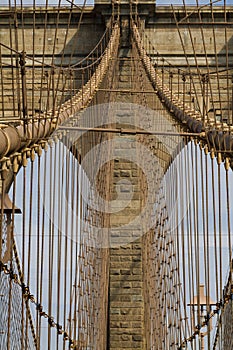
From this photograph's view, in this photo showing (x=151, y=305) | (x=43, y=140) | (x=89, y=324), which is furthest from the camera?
(x=151, y=305)

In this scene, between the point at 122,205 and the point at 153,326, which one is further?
the point at 122,205

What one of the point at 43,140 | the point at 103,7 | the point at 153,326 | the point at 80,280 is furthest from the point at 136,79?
the point at 43,140

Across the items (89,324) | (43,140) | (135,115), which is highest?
(135,115)

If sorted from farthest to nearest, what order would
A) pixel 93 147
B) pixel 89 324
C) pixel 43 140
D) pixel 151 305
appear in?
pixel 151 305, pixel 93 147, pixel 89 324, pixel 43 140

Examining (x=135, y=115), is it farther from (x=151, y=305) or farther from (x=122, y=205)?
(x=151, y=305)

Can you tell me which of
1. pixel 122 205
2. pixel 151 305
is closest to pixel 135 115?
pixel 122 205

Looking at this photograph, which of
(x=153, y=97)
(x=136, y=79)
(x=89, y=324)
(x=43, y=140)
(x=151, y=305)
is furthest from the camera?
(x=136, y=79)

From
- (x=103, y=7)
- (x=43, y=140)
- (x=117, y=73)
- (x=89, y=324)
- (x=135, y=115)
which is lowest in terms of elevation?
(x=89, y=324)

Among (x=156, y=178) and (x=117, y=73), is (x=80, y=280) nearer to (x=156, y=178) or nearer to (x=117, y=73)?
(x=156, y=178)

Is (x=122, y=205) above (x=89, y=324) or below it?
above
